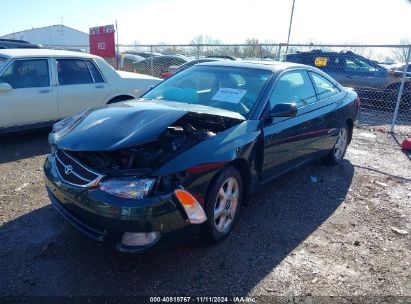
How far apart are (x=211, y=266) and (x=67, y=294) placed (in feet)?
3.70

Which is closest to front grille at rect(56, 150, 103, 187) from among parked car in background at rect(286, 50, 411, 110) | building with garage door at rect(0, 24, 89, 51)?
parked car in background at rect(286, 50, 411, 110)

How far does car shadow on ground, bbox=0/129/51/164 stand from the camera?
17.7 feet

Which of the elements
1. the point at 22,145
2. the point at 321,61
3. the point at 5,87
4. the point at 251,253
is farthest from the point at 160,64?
the point at 251,253

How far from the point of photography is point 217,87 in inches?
157

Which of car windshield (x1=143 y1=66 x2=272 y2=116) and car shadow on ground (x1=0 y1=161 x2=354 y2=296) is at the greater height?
car windshield (x1=143 y1=66 x2=272 y2=116)

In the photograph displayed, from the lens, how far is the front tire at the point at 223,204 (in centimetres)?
297

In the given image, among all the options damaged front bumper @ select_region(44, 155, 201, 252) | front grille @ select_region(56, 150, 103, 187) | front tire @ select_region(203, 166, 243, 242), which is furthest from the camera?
front tire @ select_region(203, 166, 243, 242)

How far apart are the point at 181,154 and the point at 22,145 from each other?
14.2 ft

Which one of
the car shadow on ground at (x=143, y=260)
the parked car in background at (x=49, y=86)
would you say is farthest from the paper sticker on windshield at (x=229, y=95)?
the parked car in background at (x=49, y=86)

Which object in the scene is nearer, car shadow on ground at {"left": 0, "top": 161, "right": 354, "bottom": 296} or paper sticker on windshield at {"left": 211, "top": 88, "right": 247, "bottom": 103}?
car shadow on ground at {"left": 0, "top": 161, "right": 354, "bottom": 296}

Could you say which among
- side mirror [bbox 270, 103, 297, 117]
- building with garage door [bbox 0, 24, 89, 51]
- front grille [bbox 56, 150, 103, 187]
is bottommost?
building with garage door [bbox 0, 24, 89, 51]

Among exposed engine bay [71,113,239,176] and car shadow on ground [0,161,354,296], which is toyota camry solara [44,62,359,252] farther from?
car shadow on ground [0,161,354,296]

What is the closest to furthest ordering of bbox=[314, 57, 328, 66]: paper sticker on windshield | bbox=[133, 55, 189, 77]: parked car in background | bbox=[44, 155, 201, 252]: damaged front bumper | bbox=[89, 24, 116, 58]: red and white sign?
bbox=[44, 155, 201, 252]: damaged front bumper → bbox=[314, 57, 328, 66]: paper sticker on windshield → bbox=[89, 24, 116, 58]: red and white sign → bbox=[133, 55, 189, 77]: parked car in background

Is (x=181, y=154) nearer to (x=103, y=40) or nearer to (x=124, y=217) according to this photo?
(x=124, y=217)
